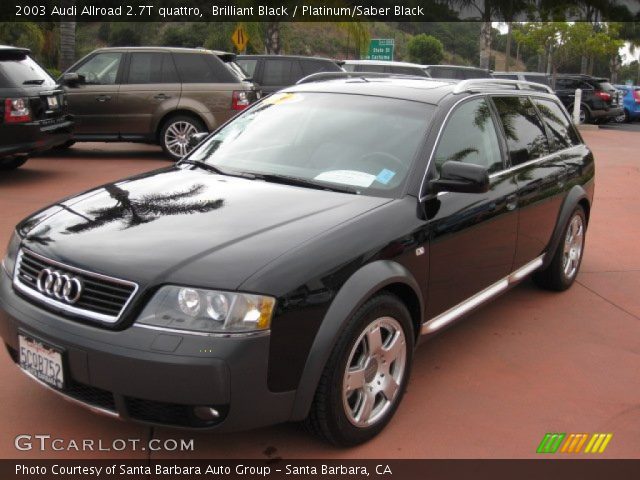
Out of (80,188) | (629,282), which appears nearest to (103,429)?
(629,282)

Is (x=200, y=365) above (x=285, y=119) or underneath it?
underneath

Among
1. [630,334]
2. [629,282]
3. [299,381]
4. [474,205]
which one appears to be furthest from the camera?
[629,282]

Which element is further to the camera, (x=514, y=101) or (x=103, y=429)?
(x=514, y=101)

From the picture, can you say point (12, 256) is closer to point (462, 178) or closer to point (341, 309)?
point (341, 309)

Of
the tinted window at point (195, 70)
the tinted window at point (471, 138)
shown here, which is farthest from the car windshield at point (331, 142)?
the tinted window at point (195, 70)

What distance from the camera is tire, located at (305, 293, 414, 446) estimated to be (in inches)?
115

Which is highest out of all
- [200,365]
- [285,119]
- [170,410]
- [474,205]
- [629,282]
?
[285,119]

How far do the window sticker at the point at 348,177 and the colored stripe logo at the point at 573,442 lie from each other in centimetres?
152

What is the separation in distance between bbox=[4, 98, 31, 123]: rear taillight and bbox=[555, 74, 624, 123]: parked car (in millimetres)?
18362

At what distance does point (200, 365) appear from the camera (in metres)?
2.56

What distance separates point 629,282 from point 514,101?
2.13 metres

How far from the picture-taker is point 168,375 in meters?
2.57

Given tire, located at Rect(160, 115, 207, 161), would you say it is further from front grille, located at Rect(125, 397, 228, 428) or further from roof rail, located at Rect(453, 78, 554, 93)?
front grille, located at Rect(125, 397, 228, 428)

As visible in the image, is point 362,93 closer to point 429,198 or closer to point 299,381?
point 429,198
